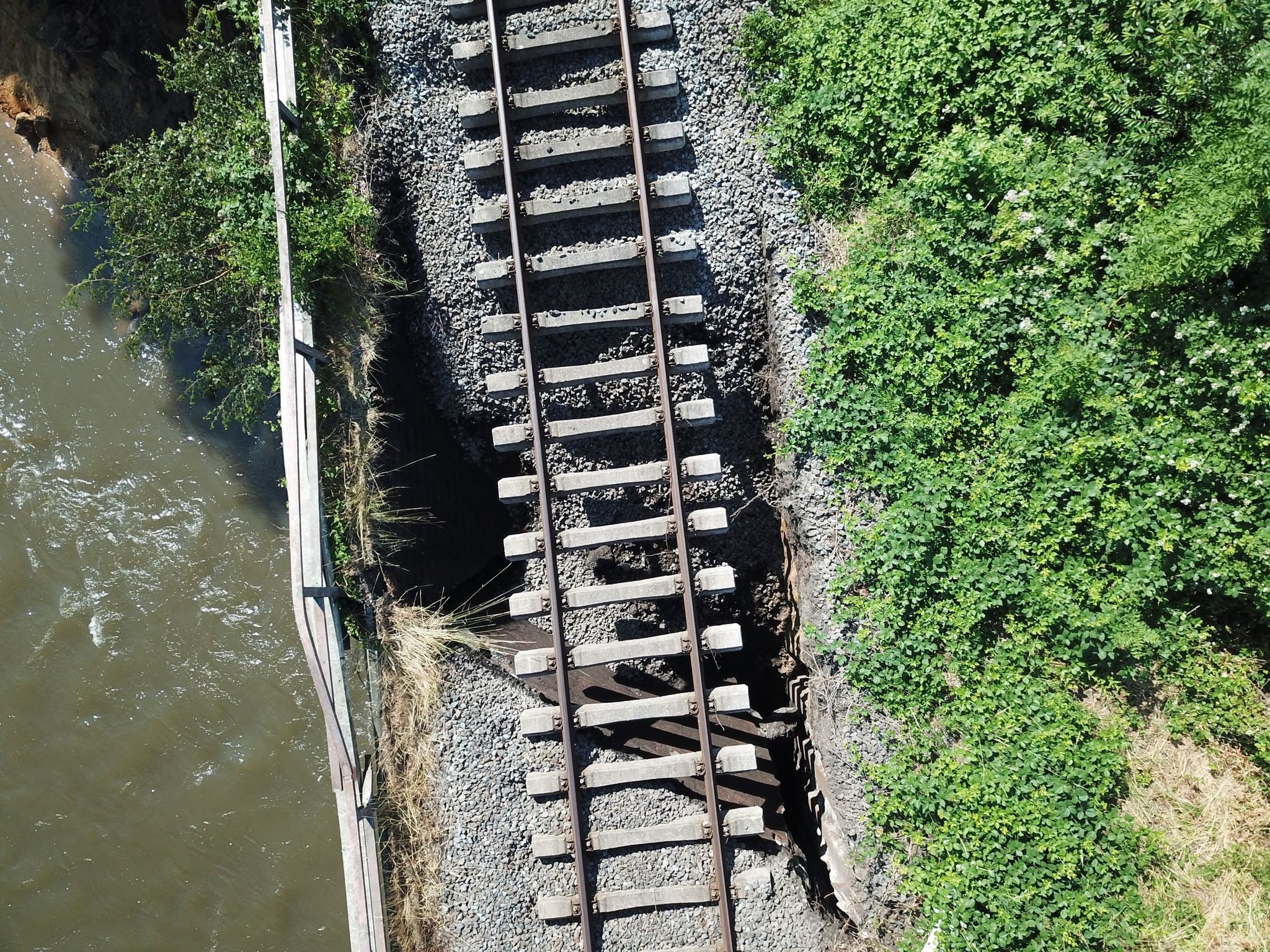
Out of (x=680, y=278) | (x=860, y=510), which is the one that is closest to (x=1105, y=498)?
(x=860, y=510)

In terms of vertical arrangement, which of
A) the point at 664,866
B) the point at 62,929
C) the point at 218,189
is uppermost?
the point at 218,189

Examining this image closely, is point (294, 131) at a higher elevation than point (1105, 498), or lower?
higher

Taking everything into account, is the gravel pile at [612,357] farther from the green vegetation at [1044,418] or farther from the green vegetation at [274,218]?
the green vegetation at [1044,418]

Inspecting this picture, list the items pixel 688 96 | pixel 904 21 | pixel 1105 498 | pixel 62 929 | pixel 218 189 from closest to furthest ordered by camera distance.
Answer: pixel 1105 498
pixel 904 21
pixel 688 96
pixel 218 189
pixel 62 929

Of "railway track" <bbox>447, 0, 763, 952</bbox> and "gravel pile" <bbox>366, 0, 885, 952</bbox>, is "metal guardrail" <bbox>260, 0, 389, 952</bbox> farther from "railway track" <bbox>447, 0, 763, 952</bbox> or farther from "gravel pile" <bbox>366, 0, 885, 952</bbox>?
"railway track" <bbox>447, 0, 763, 952</bbox>

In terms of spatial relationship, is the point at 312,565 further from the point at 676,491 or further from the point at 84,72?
the point at 84,72

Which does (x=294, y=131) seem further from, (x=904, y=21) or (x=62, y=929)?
(x=62, y=929)

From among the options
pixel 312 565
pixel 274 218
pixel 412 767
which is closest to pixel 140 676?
pixel 312 565
